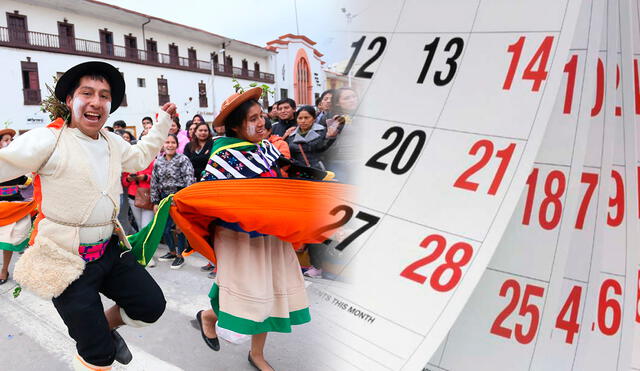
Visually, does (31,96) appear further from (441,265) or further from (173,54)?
(441,265)

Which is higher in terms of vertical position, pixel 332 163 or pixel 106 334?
pixel 332 163

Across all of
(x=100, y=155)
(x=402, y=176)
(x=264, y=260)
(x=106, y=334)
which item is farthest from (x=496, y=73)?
(x=106, y=334)

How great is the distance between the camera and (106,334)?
66.8 inches

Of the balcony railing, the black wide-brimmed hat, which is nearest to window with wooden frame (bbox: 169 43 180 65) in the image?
the balcony railing

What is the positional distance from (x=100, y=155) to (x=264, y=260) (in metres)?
0.85

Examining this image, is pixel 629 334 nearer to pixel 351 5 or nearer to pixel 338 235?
pixel 338 235

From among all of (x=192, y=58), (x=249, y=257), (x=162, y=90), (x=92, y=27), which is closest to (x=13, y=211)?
(x=249, y=257)

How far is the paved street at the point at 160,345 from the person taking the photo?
2076mm

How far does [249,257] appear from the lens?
183cm

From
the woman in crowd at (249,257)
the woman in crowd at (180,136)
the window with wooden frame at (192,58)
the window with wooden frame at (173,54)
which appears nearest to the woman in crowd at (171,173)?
the woman in crowd at (180,136)

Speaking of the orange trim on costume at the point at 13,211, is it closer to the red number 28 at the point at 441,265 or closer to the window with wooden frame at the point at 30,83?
the red number 28 at the point at 441,265

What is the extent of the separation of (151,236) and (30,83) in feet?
62.8

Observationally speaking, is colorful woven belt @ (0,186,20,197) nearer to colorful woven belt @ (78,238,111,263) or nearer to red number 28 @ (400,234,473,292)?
colorful woven belt @ (78,238,111,263)

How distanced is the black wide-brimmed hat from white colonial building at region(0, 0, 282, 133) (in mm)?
12158
